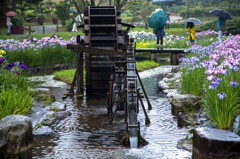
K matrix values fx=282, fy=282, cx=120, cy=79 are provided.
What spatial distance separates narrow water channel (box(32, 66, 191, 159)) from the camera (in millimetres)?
4406

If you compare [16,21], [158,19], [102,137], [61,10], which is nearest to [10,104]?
[102,137]

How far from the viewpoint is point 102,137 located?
5.17 m

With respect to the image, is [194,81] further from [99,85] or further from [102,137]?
[99,85]

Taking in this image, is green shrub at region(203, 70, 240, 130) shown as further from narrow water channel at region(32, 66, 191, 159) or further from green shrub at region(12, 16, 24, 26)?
green shrub at region(12, 16, 24, 26)

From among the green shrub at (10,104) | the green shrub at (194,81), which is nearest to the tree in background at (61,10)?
the green shrub at (194,81)

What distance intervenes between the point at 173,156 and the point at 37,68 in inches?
405

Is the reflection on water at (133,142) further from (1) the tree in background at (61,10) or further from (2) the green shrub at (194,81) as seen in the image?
(1) the tree in background at (61,10)

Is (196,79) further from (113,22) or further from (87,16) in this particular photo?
(87,16)

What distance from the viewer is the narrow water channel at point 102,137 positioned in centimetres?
441

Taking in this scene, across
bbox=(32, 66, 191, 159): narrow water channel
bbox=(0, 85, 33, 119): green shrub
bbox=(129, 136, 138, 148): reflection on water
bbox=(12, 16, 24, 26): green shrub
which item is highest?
bbox=(12, 16, 24, 26): green shrub

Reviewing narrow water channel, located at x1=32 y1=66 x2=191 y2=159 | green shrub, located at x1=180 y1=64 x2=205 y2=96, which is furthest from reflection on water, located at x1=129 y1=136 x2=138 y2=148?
green shrub, located at x1=180 y1=64 x2=205 y2=96

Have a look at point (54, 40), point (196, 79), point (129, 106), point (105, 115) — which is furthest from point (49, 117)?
point (54, 40)

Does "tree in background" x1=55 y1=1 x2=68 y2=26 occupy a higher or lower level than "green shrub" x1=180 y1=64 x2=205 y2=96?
higher

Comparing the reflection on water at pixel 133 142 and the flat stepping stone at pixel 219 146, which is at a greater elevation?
the flat stepping stone at pixel 219 146
